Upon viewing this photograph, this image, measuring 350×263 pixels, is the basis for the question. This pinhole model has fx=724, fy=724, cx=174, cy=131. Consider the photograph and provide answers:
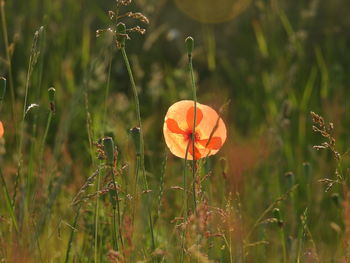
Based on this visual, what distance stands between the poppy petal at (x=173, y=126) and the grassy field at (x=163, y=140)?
0.06 metres

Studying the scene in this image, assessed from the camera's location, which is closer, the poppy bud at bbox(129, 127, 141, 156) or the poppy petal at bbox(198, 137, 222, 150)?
the poppy bud at bbox(129, 127, 141, 156)

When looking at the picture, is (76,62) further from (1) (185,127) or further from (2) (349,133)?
(1) (185,127)

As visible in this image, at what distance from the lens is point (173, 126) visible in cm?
162

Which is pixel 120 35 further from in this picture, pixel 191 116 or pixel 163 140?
pixel 163 140

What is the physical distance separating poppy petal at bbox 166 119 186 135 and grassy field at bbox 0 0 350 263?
6 centimetres

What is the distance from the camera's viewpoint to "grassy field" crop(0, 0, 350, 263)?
4.77 feet

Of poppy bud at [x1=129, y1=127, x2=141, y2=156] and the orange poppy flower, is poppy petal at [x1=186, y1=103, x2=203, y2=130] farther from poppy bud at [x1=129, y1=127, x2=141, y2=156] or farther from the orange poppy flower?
poppy bud at [x1=129, y1=127, x2=141, y2=156]

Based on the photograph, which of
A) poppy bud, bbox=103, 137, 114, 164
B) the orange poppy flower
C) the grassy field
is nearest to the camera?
poppy bud, bbox=103, 137, 114, 164

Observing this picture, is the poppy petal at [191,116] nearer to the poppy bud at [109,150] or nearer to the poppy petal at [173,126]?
the poppy petal at [173,126]

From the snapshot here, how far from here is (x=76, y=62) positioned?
405 centimetres

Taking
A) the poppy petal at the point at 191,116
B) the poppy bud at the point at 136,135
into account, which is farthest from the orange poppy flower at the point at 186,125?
the poppy bud at the point at 136,135

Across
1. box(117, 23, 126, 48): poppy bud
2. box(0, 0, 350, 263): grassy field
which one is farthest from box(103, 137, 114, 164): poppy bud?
box(117, 23, 126, 48): poppy bud

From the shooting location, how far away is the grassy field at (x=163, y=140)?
1.45 m

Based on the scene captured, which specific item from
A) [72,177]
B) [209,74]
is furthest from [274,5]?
[209,74]
